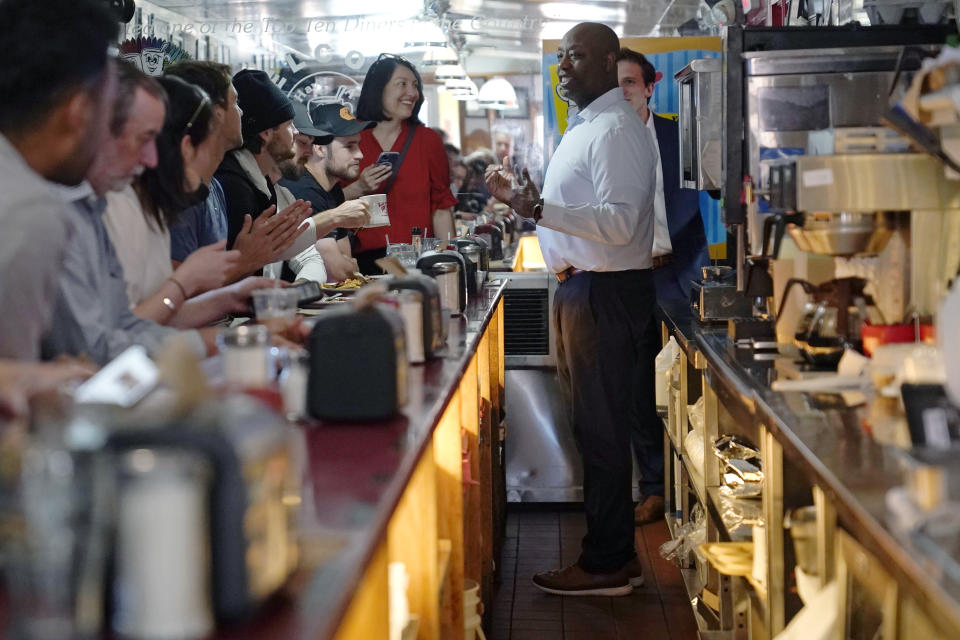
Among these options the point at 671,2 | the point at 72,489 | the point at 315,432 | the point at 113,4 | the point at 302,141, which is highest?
the point at 671,2

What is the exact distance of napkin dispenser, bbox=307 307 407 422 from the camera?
6.77ft

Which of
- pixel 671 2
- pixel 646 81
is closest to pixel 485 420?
pixel 646 81

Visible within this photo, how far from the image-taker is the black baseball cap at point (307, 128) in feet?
19.1

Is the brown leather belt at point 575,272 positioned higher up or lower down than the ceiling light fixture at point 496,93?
lower down

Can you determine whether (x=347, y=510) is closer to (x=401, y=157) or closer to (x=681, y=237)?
(x=401, y=157)

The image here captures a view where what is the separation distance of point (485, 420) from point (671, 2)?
20.3 ft

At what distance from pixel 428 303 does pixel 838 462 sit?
113 centimetres

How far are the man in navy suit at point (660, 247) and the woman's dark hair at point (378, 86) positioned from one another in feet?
3.85

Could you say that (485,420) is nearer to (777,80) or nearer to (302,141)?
(777,80)

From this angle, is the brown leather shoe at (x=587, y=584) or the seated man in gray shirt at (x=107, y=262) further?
the brown leather shoe at (x=587, y=584)

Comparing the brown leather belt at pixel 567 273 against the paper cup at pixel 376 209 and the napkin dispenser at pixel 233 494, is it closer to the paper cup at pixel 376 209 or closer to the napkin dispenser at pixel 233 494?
the paper cup at pixel 376 209

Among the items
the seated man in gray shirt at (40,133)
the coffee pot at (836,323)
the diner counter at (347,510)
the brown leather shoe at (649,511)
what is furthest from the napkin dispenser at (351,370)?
the brown leather shoe at (649,511)

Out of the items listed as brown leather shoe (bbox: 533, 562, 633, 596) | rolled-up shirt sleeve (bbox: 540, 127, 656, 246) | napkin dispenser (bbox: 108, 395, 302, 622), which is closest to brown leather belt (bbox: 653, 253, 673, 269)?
rolled-up shirt sleeve (bbox: 540, 127, 656, 246)

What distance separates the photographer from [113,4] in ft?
15.2
